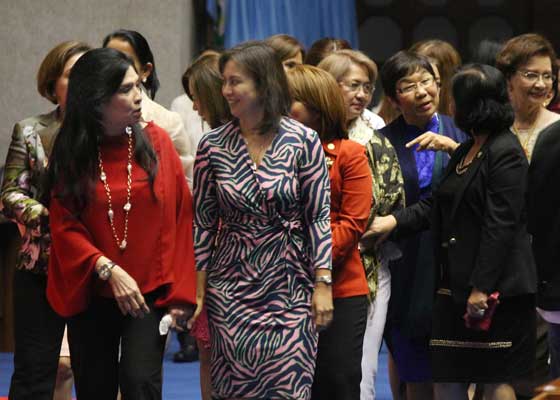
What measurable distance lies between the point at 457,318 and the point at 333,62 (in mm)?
1350

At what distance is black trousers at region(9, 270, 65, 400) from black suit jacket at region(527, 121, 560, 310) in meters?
1.83

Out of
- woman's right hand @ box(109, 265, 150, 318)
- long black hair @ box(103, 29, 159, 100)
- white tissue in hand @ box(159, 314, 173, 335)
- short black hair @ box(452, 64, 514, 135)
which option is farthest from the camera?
Answer: long black hair @ box(103, 29, 159, 100)

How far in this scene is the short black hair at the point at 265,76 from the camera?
4543 mm

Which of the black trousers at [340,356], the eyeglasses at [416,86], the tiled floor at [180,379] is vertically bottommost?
the tiled floor at [180,379]

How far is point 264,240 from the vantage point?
449 cm

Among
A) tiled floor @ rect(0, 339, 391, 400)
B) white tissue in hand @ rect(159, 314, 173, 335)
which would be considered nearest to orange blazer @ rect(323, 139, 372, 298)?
white tissue in hand @ rect(159, 314, 173, 335)

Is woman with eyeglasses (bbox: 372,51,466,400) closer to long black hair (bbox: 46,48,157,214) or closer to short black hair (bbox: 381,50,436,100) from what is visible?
short black hair (bbox: 381,50,436,100)

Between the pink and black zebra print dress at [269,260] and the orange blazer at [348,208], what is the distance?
0.92 feet

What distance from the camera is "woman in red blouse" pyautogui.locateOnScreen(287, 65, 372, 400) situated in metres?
4.83

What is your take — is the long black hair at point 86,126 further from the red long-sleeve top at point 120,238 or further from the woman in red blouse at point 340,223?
the woman in red blouse at point 340,223

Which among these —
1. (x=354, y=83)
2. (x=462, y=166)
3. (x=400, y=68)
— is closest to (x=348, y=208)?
(x=462, y=166)

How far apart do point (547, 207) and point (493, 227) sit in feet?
1.03

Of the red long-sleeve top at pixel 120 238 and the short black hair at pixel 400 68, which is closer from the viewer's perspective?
the red long-sleeve top at pixel 120 238

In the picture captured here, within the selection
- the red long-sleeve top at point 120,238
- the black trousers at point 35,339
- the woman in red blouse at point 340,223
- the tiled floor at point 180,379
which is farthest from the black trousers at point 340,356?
the tiled floor at point 180,379
